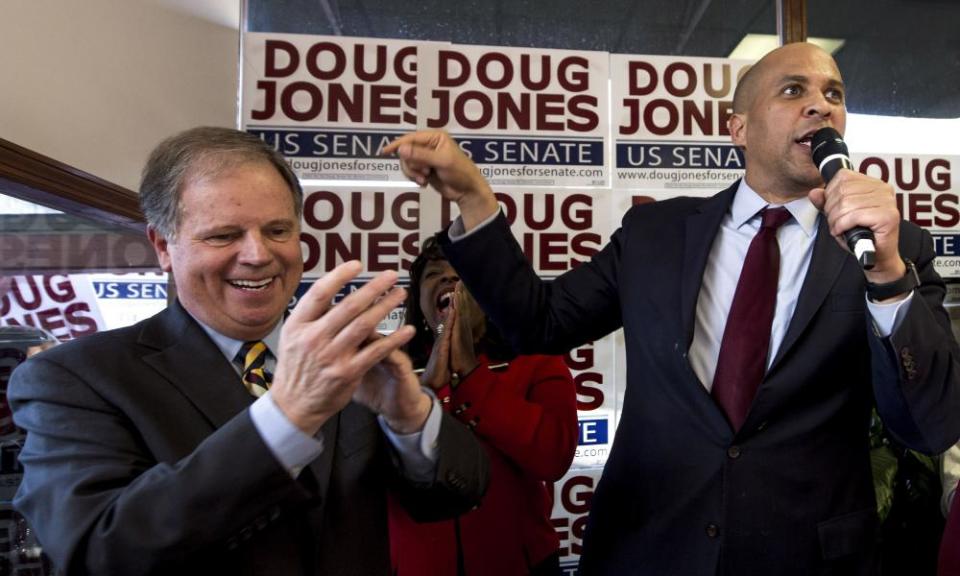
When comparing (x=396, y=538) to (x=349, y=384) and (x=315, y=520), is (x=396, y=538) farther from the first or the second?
(x=349, y=384)

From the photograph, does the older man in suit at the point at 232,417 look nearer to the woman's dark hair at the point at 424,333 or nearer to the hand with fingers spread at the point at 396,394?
the hand with fingers spread at the point at 396,394

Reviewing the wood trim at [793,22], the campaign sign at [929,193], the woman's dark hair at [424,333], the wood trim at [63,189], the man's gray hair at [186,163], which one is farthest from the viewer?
the wood trim at [793,22]

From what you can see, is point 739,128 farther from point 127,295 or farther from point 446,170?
point 127,295

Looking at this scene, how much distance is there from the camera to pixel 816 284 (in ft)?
4.07

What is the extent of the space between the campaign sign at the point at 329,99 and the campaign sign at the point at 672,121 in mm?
927

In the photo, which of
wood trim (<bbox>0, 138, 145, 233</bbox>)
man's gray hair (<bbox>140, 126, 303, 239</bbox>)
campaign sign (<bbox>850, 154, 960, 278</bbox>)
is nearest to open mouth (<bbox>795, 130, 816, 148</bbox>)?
man's gray hair (<bbox>140, 126, 303, 239</bbox>)

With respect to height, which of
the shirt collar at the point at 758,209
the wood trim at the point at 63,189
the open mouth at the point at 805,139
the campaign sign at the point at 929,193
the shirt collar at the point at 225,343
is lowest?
the shirt collar at the point at 225,343

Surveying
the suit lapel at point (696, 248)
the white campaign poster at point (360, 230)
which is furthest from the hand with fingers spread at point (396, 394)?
the white campaign poster at point (360, 230)

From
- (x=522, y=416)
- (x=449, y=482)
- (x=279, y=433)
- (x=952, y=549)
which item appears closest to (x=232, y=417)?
(x=279, y=433)

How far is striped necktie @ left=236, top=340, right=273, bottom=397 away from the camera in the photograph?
1027 mm

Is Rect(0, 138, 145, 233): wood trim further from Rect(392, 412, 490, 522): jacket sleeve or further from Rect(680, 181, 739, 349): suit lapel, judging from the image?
Rect(680, 181, 739, 349): suit lapel

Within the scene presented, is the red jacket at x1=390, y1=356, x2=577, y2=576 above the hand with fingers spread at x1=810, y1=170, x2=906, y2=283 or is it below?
below

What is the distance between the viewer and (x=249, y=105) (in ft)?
9.95

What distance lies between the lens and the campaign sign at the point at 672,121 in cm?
319
